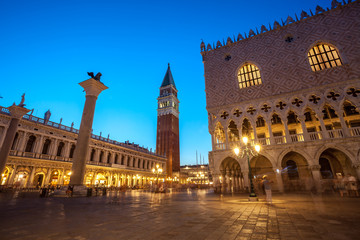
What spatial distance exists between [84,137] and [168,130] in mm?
49335

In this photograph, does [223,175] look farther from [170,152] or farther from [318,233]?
[170,152]

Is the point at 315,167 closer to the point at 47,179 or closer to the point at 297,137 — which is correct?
the point at 297,137

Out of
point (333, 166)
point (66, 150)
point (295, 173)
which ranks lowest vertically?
point (295, 173)

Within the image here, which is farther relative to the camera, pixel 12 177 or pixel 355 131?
pixel 12 177

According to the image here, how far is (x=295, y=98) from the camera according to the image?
1816 centimetres

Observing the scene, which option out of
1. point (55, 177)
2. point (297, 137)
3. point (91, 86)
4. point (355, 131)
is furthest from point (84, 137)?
point (355, 131)

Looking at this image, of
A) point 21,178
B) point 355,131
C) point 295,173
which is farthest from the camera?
point 21,178

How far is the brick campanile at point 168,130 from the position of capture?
61906 mm

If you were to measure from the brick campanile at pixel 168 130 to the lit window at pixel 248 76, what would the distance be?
43741 mm

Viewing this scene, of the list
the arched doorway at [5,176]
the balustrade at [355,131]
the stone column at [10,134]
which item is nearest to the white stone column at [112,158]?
the arched doorway at [5,176]

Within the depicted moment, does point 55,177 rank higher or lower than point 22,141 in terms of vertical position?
lower

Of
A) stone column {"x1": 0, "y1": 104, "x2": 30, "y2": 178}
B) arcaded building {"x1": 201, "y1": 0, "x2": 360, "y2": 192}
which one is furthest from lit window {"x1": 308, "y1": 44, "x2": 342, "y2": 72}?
stone column {"x1": 0, "y1": 104, "x2": 30, "y2": 178}

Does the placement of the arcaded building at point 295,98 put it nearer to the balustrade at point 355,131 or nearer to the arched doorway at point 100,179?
the balustrade at point 355,131

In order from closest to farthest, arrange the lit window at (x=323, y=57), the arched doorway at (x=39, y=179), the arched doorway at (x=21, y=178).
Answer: the lit window at (x=323, y=57) < the arched doorway at (x=21, y=178) < the arched doorway at (x=39, y=179)
